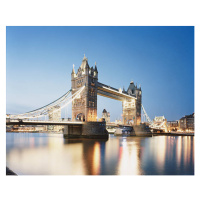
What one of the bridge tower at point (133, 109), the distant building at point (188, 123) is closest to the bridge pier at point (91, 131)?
the bridge tower at point (133, 109)

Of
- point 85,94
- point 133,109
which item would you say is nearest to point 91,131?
point 85,94

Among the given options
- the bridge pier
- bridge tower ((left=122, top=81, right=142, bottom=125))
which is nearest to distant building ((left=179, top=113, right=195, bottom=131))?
bridge tower ((left=122, top=81, right=142, bottom=125))

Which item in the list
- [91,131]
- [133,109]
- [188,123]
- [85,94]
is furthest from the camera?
[188,123]

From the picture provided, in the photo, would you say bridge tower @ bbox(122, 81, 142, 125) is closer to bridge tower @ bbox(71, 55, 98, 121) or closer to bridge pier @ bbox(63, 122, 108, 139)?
bridge tower @ bbox(71, 55, 98, 121)

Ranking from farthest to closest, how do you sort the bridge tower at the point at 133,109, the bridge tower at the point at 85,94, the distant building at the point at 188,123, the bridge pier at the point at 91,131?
the distant building at the point at 188,123, the bridge tower at the point at 133,109, the bridge tower at the point at 85,94, the bridge pier at the point at 91,131

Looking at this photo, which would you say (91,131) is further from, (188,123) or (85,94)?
(188,123)

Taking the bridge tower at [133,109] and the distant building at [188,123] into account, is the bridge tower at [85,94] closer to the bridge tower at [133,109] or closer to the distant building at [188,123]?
the bridge tower at [133,109]

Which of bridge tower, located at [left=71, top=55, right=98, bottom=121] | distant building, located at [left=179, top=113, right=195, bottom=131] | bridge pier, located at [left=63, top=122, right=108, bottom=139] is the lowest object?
distant building, located at [left=179, top=113, right=195, bottom=131]
